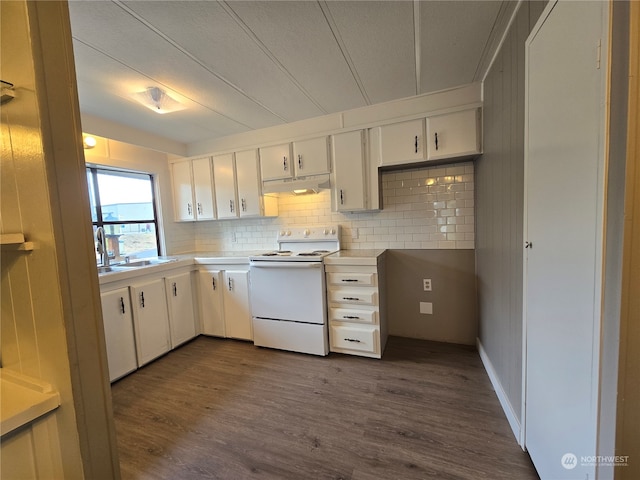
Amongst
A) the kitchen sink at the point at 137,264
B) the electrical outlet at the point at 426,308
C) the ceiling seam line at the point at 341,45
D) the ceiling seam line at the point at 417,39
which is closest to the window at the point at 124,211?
the kitchen sink at the point at 137,264

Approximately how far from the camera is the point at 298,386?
2068mm

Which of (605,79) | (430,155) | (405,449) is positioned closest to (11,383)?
(405,449)

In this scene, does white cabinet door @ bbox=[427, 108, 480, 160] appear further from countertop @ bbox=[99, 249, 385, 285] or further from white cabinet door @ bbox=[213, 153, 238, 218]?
white cabinet door @ bbox=[213, 153, 238, 218]

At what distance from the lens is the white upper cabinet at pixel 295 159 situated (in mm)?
2715

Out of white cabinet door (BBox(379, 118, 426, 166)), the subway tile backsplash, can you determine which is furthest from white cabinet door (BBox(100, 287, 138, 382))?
white cabinet door (BBox(379, 118, 426, 166))

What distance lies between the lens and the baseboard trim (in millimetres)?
1501

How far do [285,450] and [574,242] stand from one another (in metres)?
1.68

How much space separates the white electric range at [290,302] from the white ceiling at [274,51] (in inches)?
57.4

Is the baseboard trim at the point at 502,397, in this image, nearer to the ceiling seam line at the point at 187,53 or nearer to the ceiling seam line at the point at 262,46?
the ceiling seam line at the point at 262,46

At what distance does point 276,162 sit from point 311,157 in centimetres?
41

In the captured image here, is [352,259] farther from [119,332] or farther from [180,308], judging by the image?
[119,332]

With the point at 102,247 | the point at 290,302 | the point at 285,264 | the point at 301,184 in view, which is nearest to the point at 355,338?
the point at 290,302

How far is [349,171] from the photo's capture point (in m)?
2.62

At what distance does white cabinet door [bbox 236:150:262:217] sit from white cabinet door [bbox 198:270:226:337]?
78cm
